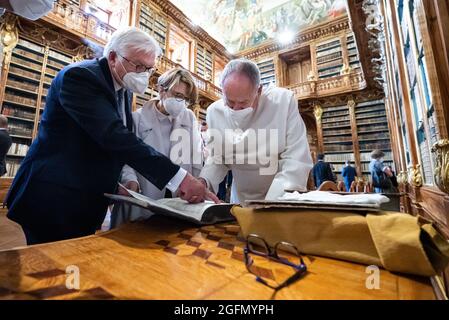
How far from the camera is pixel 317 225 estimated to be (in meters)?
0.47

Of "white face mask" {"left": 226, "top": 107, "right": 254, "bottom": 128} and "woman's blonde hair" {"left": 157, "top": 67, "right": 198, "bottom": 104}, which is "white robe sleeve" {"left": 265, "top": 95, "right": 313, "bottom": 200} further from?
"woman's blonde hair" {"left": 157, "top": 67, "right": 198, "bottom": 104}

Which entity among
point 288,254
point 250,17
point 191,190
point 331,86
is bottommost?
point 288,254

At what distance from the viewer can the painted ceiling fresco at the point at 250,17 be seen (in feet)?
34.9

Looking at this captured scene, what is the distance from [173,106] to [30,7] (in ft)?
2.42

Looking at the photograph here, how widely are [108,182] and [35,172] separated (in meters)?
0.24

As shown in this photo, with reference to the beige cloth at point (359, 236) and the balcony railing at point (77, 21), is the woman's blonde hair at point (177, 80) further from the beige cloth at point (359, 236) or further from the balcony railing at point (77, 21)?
the balcony railing at point (77, 21)

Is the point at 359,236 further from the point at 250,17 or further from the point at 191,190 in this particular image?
the point at 250,17

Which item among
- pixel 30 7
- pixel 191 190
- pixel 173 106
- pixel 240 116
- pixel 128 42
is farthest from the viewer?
pixel 173 106

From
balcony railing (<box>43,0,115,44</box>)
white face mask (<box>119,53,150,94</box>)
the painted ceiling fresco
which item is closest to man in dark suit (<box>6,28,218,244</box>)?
white face mask (<box>119,53,150,94</box>)

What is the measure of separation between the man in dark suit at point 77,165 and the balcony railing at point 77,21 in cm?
591

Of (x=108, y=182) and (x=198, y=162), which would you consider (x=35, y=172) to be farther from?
(x=198, y=162)

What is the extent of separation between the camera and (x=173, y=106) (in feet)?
4.64

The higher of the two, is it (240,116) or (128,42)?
(128,42)

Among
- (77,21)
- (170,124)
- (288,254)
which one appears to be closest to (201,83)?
(77,21)
